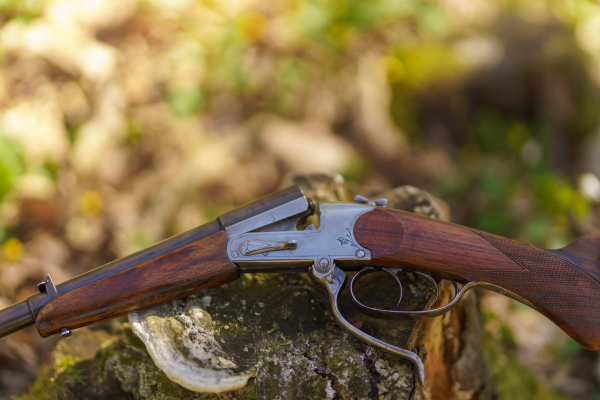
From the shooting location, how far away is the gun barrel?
230 cm

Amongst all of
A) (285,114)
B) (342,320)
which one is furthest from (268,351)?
(285,114)

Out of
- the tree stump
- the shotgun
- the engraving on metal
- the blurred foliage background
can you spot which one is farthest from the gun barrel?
the blurred foliage background

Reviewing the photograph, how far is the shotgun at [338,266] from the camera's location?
7.75 feet

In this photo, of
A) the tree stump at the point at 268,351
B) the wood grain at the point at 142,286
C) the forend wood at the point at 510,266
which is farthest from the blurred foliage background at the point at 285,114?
the wood grain at the point at 142,286

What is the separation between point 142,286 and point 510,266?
6.37ft

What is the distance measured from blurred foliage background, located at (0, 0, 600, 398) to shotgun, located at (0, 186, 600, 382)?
6.04ft

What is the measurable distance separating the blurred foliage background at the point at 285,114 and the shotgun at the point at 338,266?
184cm

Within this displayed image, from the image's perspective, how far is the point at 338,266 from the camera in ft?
7.98

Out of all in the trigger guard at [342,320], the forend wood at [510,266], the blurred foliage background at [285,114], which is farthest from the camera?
the blurred foliage background at [285,114]

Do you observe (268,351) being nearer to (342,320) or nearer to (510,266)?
(342,320)

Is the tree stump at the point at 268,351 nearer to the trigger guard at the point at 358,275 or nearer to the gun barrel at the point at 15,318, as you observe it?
the trigger guard at the point at 358,275

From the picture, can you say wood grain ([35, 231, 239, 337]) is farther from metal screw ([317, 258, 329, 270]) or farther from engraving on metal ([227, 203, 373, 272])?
metal screw ([317, 258, 329, 270])

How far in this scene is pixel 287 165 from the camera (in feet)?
16.3

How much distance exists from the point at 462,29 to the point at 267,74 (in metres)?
2.59
